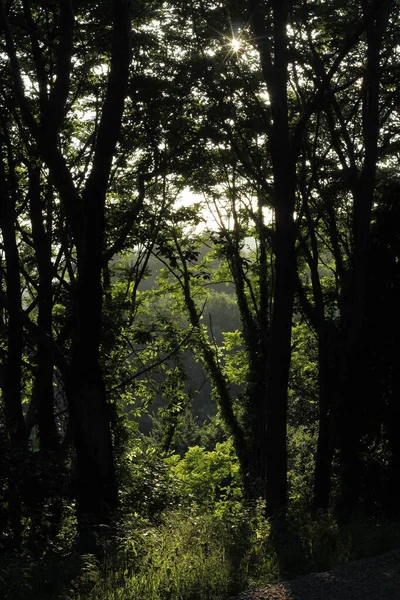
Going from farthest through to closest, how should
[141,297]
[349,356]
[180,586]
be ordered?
[141,297] < [349,356] < [180,586]

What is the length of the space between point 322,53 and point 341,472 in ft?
28.6

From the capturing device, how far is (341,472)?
14438 millimetres

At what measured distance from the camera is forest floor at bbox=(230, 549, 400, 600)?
5391 mm

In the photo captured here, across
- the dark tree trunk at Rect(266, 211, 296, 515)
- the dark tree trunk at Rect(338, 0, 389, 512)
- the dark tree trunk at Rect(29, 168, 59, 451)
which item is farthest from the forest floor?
the dark tree trunk at Rect(29, 168, 59, 451)

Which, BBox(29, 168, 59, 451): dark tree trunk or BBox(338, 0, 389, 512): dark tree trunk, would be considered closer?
BBox(338, 0, 389, 512): dark tree trunk

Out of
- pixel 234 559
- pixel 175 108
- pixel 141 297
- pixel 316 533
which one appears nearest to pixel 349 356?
pixel 175 108

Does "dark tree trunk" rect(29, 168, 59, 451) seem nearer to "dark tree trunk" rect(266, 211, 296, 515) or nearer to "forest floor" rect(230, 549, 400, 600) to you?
"dark tree trunk" rect(266, 211, 296, 515)

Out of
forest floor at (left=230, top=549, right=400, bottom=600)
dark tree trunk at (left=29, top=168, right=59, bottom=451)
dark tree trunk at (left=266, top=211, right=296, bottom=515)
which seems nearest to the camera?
forest floor at (left=230, top=549, right=400, bottom=600)

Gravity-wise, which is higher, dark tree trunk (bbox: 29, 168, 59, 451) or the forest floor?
dark tree trunk (bbox: 29, 168, 59, 451)

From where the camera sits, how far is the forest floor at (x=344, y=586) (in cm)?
539

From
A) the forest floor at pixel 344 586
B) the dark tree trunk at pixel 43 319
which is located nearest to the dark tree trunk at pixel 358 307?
the dark tree trunk at pixel 43 319

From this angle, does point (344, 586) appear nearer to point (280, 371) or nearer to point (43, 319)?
point (280, 371)

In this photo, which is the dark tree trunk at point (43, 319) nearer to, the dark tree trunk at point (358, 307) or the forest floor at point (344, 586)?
the dark tree trunk at point (358, 307)

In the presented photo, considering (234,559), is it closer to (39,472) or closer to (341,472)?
(39,472)
